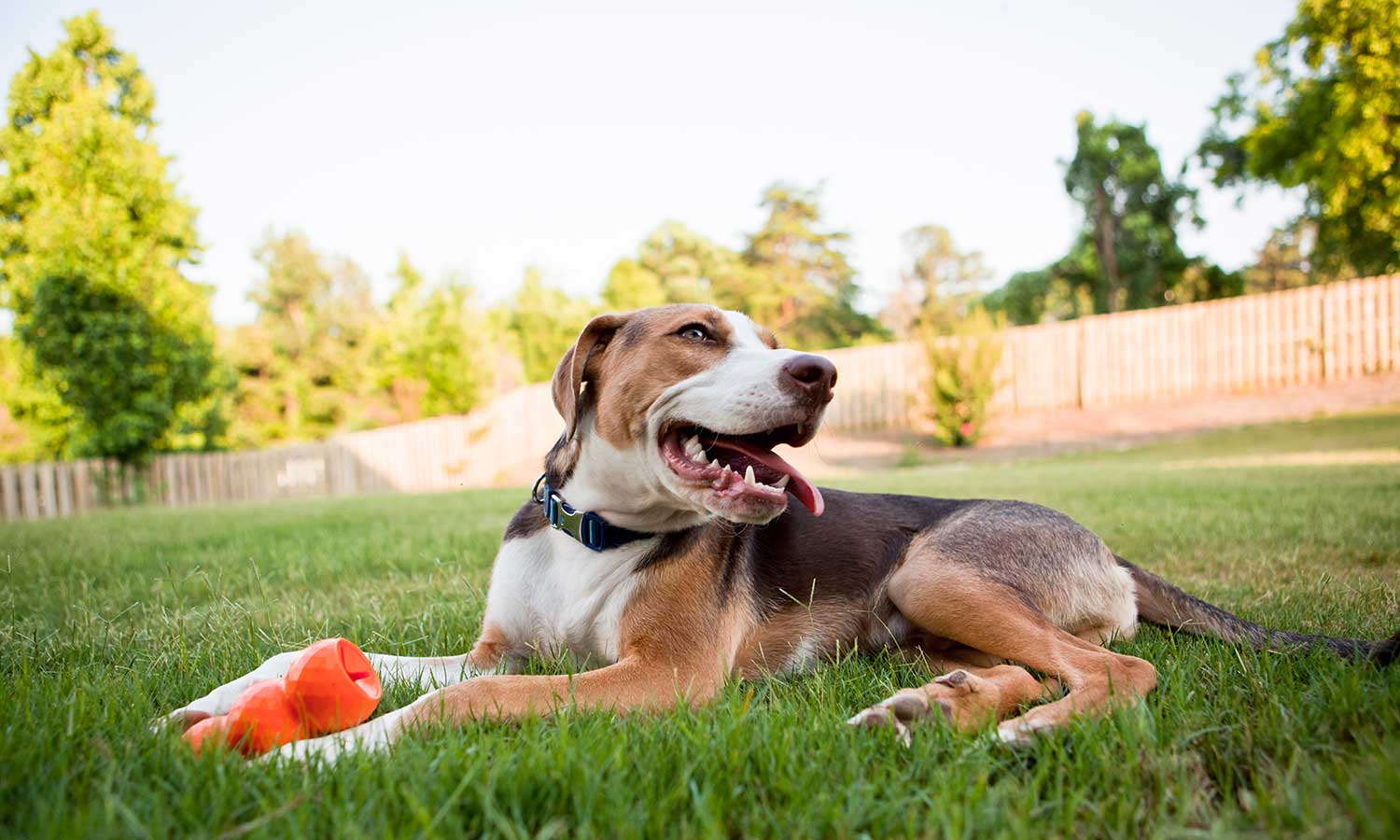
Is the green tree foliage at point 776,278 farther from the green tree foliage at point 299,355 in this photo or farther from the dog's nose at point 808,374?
the dog's nose at point 808,374

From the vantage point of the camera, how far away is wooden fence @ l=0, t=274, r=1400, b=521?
2023 cm

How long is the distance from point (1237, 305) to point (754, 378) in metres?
24.4

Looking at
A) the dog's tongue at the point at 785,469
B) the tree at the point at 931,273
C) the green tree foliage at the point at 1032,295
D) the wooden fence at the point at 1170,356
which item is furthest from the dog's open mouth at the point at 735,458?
the tree at the point at 931,273

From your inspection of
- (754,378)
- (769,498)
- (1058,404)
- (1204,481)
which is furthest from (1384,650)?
(1058,404)

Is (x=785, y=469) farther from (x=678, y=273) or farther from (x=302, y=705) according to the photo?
(x=678, y=273)

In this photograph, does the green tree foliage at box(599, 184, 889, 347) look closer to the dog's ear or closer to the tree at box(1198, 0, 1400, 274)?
the tree at box(1198, 0, 1400, 274)

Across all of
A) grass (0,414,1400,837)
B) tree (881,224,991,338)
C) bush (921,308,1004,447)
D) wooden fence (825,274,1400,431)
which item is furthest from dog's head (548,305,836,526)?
tree (881,224,991,338)

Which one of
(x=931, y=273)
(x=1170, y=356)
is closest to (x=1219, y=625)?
(x=1170, y=356)

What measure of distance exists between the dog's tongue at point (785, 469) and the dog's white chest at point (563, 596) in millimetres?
549

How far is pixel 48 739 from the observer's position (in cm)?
188

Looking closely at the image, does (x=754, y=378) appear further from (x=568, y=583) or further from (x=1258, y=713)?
(x=1258, y=713)

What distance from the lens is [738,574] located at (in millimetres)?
3230

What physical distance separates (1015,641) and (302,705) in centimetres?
240

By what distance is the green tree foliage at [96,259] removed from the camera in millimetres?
18969
